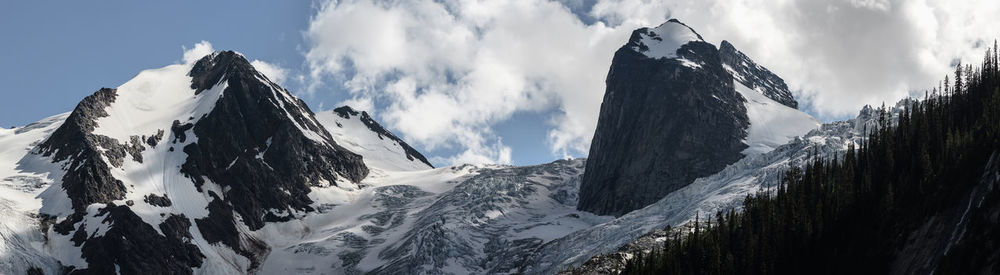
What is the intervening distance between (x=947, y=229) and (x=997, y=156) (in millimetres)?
11781

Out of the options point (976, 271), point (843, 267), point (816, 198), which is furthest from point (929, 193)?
point (976, 271)

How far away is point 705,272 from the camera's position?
15375cm

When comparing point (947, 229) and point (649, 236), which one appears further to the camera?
point (649, 236)

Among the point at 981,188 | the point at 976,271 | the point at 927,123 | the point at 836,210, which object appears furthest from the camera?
the point at 927,123

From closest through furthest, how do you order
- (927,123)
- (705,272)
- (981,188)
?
(981,188) < (705,272) < (927,123)

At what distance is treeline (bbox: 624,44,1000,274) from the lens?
138 m

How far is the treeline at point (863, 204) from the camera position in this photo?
452 feet

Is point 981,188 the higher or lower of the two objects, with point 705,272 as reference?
higher

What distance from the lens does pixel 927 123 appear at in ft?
574

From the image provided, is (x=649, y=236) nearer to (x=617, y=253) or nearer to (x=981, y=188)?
(x=617, y=253)

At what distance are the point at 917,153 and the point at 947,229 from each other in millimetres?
49604

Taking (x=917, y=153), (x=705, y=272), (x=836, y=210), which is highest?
(x=917, y=153)

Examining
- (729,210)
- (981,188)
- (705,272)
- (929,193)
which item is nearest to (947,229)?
(981,188)

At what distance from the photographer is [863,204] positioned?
162 metres
